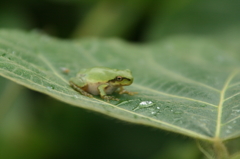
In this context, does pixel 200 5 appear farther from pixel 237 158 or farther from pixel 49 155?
pixel 237 158

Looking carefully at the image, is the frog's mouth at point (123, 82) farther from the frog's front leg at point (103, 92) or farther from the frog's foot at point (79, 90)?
the frog's foot at point (79, 90)

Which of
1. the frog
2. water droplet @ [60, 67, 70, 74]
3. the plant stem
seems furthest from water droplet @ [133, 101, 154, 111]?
water droplet @ [60, 67, 70, 74]

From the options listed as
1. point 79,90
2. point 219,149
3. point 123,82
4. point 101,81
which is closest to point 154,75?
point 123,82

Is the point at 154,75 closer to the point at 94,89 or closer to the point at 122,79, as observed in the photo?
→ the point at 122,79

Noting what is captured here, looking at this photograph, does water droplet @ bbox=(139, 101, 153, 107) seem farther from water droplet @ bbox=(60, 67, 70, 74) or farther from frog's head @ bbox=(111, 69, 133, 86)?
water droplet @ bbox=(60, 67, 70, 74)

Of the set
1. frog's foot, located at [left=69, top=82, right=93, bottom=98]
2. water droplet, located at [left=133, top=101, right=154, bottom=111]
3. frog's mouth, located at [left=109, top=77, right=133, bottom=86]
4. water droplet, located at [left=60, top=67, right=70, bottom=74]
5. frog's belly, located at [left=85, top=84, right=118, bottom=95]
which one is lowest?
water droplet, located at [left=133, top=101, right=154, bottom=111]

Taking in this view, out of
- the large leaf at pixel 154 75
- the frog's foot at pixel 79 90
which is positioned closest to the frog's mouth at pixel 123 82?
the large leaf at pixel 154 75
